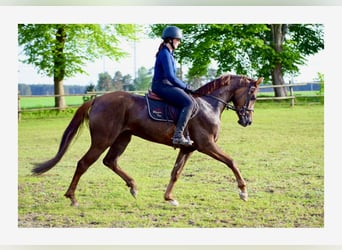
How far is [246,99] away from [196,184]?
5.14ft

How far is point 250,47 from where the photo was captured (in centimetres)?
927

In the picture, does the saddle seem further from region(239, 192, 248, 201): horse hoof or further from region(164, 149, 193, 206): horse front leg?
region(239, 192, 248, 201): horse hoof

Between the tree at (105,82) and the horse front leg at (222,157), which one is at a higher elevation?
the tree at (105,82)

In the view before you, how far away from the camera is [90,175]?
7.81 m

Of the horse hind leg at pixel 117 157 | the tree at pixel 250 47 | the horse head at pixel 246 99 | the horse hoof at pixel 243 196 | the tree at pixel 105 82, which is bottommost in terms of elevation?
the horse hoof at pixel 243 196

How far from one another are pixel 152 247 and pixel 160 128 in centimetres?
153

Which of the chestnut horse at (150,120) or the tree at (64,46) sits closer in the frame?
the chestnut horse at (150,120)

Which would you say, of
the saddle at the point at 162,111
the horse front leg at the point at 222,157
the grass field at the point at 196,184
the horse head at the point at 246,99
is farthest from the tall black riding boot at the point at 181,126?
the grass field at the point at 196,184

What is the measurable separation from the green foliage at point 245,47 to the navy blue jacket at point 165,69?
1871mm

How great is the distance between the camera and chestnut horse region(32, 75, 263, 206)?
647 cm

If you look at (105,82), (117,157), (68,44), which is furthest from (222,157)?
(68,44)

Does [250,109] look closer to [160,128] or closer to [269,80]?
[160,128]

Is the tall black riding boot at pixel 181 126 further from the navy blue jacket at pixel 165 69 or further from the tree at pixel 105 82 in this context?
the tree at pixel 105 82

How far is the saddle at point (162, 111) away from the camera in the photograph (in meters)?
6.43
